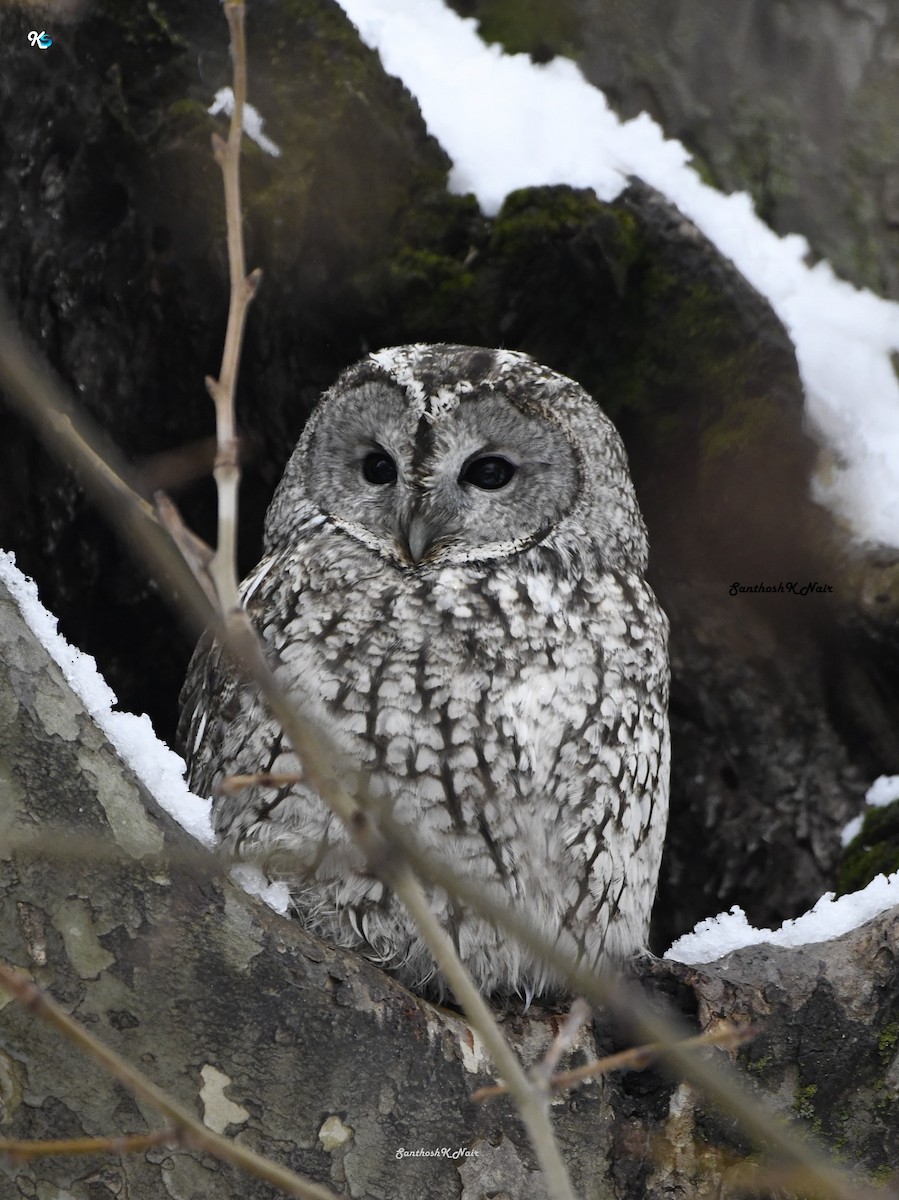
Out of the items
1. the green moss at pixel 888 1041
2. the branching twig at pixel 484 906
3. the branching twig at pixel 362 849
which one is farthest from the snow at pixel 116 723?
the green moss at pixel 888 1041

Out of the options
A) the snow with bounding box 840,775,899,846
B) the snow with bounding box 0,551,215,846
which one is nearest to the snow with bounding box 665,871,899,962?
the snow with bounding box 840,775,899,846

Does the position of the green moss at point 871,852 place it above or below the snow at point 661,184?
below

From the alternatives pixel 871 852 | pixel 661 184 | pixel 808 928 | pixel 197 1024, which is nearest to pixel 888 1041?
pixel 808 928

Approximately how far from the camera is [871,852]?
9.93 ft

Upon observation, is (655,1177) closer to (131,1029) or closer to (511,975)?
(511,975)

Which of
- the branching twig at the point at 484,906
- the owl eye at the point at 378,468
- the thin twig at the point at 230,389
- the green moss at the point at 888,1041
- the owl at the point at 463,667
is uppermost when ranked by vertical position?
the thin twig at the point at 230,389

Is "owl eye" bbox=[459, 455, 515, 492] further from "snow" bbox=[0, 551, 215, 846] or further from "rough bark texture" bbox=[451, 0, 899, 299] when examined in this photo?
"rough bark texture" bbox=[451, 0, 899, 299]

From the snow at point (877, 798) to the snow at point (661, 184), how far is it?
0.61 m

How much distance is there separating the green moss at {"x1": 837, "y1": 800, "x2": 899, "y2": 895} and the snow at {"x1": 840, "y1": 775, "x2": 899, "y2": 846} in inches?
1.3

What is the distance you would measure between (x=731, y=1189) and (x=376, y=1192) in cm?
63

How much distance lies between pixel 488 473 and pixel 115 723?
1.03 meters

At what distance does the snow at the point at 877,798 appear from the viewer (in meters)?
3.17

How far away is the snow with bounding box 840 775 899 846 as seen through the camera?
317 cm

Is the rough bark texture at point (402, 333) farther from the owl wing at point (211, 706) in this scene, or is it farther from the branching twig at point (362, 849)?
the branching twig at point (362, 849)
